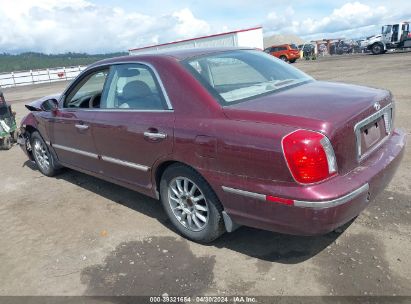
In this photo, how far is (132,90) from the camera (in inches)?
156

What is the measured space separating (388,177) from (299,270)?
1.05 meters

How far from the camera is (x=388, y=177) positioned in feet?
10.5

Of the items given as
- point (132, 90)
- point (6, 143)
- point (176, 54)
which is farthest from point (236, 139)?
point (6, 143)

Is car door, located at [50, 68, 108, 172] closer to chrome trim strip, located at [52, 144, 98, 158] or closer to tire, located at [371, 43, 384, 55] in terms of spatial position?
chrome trim strip, located at [52, 144, 98, 158]

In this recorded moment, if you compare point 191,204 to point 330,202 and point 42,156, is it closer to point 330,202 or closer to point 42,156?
point 330,202

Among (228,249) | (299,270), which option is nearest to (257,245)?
(228,249)

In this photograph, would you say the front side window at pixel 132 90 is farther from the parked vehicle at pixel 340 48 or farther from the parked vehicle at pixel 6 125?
the parked vehicle at pixel 340 48

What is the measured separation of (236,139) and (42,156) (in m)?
4.20

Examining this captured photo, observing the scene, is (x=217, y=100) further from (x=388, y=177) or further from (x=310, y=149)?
(x=388, y=177)

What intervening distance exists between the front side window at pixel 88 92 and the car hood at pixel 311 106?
1.95m

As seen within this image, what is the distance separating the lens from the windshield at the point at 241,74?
3.38 metres

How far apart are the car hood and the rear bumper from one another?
0.41m

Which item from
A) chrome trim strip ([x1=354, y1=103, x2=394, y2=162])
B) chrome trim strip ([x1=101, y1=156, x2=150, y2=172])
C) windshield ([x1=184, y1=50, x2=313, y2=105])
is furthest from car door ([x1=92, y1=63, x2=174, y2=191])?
chrome trim strip ([x1=354, y1=103, x2=394, y2=162])

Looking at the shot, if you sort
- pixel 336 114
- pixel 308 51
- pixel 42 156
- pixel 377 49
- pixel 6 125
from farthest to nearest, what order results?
pixel 308 51 < pixel 377 49 < pixel 6 125 < pixel 42 156 < pixel 336 114
